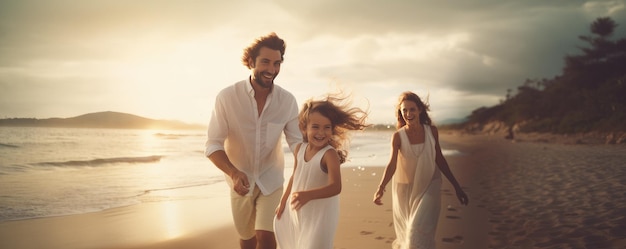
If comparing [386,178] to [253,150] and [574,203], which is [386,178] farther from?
[574,203]

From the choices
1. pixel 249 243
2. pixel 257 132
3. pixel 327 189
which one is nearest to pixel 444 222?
pixel 249 243

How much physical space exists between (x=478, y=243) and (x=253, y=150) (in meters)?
3.66

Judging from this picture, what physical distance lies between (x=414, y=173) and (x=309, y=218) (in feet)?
6.88

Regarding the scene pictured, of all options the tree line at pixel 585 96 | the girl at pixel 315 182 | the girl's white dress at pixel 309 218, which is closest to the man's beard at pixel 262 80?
the girl at pixel 315 182

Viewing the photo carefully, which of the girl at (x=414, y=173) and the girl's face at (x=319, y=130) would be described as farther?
the girl at (x=414, y=173)

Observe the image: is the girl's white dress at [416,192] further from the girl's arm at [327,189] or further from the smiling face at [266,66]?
the smiling face at [266,66]

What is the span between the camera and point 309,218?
3375 millimetres

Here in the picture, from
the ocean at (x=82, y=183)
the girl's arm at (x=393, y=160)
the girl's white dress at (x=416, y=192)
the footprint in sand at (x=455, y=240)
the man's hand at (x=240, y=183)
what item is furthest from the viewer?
the ocean at (x=82, y=183)

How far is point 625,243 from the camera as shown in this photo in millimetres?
5633

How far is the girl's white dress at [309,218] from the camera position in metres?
3.32

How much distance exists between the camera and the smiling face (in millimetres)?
3744

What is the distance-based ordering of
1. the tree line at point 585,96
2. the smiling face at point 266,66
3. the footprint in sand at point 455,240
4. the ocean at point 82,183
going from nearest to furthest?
the smiling face at point 266,66, the footprint in sand at point 455,240, the ocean at point 82,183, the tree line at point 585,96

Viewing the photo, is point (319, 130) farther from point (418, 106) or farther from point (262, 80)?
point (418, 106)

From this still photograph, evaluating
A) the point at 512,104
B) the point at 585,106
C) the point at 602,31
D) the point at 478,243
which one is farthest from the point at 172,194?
the point at 512,104
